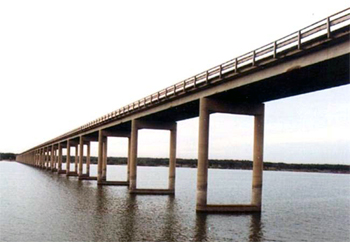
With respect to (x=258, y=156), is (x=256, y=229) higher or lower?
lower

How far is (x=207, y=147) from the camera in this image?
36062mm

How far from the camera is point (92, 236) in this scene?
25.2 metres

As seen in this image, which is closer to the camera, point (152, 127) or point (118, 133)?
point (152, 127)

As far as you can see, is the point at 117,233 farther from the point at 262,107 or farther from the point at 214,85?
the point at 262,107

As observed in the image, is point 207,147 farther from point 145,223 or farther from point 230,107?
point 145,223

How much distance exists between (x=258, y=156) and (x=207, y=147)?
14.9 ft

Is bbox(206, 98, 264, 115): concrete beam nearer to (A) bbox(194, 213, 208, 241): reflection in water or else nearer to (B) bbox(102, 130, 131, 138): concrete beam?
(A) bbox(194, 213, 208, 241): reflection in water

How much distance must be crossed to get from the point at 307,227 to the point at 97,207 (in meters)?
18.4

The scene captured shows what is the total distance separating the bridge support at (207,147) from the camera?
118 ft

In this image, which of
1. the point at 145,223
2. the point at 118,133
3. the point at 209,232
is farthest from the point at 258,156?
the point at 118,133

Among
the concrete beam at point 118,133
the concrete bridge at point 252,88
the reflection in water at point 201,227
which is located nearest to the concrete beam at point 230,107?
the concrete bridge at point 252,88

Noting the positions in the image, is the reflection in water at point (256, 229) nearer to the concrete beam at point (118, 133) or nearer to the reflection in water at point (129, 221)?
the reflection in water at point (129, 221)

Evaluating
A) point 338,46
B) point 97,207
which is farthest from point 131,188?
point 338,46

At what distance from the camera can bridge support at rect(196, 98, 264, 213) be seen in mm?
35906
